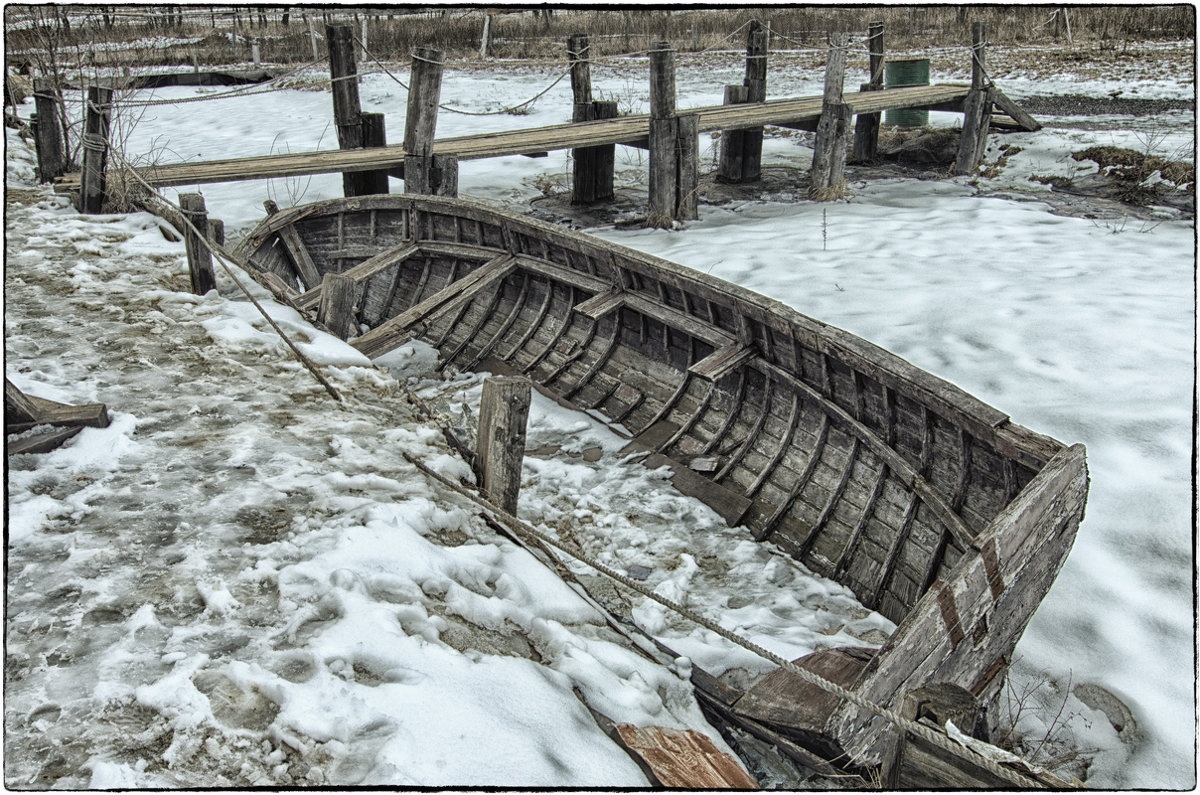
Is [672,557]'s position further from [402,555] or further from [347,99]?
[347,99]

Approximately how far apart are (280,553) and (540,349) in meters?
3.39

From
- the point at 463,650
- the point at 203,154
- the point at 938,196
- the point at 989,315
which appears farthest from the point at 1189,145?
the point at 203,154

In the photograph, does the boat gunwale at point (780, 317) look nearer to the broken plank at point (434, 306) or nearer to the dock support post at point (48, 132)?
the broken plank at point (434, 306)

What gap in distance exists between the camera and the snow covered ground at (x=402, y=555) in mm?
2424

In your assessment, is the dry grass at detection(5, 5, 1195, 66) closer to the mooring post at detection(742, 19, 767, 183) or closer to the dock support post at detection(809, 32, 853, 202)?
the mooring post at detection(742, 19, 767, 183)

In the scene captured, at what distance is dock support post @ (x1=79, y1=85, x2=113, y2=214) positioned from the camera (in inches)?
298

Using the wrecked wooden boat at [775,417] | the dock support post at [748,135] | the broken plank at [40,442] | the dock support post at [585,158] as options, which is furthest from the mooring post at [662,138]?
the broken plank at [40,442]

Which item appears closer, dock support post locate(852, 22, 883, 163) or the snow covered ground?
the snow covered ground

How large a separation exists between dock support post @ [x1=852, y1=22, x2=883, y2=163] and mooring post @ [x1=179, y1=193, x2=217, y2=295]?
10.7 m

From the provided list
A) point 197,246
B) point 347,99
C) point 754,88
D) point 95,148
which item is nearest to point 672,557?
point 197,246

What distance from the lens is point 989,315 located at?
689cm

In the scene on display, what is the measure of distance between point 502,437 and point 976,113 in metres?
11.0

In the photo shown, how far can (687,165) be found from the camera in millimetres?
10109

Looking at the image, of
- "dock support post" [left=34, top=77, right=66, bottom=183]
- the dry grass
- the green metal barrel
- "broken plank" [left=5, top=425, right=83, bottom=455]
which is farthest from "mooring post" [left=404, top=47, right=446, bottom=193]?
the dry grass
